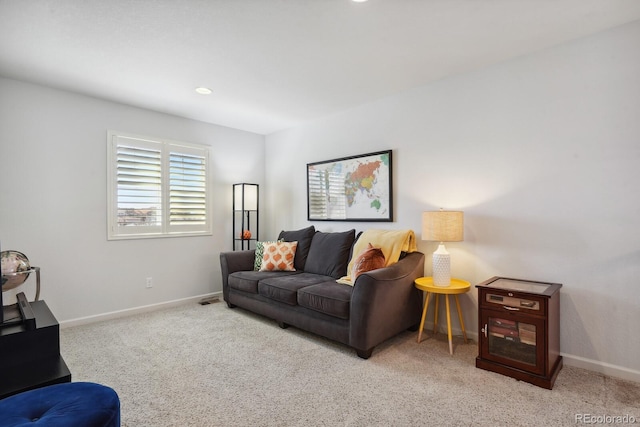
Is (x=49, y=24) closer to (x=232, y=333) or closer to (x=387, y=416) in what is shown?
(x=232, y=333)

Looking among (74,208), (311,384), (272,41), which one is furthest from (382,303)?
(74,208)

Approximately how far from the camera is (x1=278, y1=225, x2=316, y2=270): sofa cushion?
3.92 meters

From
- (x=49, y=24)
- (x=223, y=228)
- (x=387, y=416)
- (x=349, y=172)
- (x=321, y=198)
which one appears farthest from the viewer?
(x=223, y=228)

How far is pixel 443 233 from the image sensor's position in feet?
8.82

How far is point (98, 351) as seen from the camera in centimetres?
271

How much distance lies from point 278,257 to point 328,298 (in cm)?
125

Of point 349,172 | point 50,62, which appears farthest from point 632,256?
point 50,62

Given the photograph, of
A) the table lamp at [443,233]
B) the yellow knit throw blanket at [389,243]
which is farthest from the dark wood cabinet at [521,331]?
the yellow knit throw blanket at [389,243]

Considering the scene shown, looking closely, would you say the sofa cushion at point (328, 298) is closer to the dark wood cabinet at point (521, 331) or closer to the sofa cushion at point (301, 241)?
the sofa cushion at point (301, 241)

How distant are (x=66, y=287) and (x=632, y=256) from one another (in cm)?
482

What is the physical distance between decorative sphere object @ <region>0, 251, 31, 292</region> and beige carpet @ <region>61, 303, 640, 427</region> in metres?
0.75

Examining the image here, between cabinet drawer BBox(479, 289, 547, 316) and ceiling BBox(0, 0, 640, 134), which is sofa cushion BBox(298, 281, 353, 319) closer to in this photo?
cabinet drawer BBox(479, 289, 547, 316)

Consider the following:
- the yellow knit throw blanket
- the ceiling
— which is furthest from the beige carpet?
the ceiling

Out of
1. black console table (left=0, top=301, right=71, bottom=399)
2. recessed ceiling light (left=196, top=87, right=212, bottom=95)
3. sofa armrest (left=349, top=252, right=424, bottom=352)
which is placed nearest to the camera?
black console table (left=0, top=301, right=71, bottom=399)
